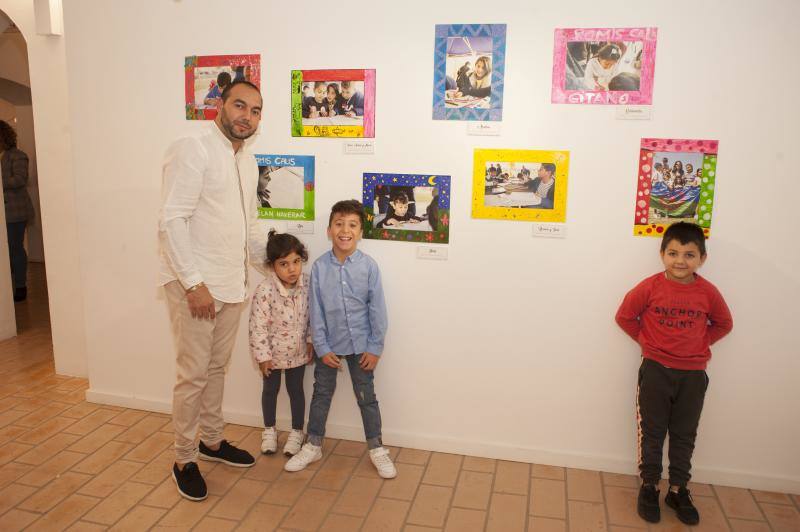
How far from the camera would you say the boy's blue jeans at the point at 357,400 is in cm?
319

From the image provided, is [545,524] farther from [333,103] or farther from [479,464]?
[333,103]

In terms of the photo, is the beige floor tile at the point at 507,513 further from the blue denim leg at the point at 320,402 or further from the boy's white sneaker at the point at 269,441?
the boy's white sneaker at the point at 269,441

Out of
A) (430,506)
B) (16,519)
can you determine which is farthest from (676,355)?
(16,519)

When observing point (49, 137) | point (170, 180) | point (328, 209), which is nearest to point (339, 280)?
point (328, 209)

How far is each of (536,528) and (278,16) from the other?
106 inches

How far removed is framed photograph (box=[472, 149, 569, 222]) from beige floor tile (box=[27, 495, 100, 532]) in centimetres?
219

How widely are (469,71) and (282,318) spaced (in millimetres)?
1504

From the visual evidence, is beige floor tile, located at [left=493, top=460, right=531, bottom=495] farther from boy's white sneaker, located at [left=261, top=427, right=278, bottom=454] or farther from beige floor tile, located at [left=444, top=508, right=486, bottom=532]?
boy's white sneaker, located at [left=261, top=427, right=278, bottom=454]

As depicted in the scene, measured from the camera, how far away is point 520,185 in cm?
307

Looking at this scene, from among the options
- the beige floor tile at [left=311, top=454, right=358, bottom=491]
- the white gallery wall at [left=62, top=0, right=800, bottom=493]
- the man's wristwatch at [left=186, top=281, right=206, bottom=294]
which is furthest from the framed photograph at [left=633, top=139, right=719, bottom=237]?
the man's wristwatch at [left=186, top=281, right=206, bottom=294]

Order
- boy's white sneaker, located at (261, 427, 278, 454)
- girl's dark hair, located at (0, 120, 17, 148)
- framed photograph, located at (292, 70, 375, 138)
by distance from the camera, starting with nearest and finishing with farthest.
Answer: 1. framed photograph, located at (292, 70, 375, 138)
2. boy's white sneaker, located at (261, 427, 278, 454)
3. girl's dark hair, located at (0, 120, 17, 148)

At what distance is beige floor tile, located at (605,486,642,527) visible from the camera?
2.75 m

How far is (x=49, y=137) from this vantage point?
4168 millimetres

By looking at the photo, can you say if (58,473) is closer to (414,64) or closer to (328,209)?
(328,209)
